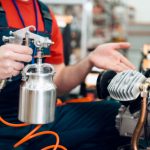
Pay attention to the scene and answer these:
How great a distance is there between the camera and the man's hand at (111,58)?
3.54 ft

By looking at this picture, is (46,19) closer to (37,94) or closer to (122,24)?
(37,94)

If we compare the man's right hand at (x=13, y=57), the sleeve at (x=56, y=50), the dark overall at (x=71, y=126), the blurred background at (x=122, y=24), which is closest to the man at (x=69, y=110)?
the dark overall at (x=71, y=126)

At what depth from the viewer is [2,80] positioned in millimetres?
850

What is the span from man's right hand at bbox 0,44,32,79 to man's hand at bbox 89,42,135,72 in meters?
0.35

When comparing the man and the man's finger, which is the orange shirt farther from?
the man's finger

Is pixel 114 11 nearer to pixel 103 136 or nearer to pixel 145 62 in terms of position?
pixel 145 62

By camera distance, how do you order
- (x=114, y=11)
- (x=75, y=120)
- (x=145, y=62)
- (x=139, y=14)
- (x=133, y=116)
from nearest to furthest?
(x=133, y=116) < (x=75, y=120) < (x=145, y=62) < (x=114, y=11) < (x=139, y=14)

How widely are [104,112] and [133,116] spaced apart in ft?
0.91

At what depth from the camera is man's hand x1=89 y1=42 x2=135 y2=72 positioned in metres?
1.08

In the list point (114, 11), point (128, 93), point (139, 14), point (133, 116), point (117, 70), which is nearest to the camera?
point (128, 93)

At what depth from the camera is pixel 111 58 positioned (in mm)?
1111

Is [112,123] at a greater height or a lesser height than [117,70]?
lesser

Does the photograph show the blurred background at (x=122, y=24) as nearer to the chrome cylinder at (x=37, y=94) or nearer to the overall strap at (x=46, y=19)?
the overall strap at (x=46, y=19)

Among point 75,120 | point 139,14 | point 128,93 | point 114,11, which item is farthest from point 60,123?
point 139,14
